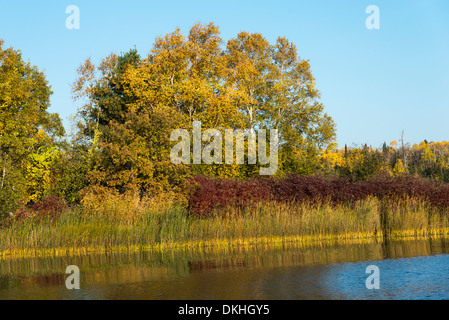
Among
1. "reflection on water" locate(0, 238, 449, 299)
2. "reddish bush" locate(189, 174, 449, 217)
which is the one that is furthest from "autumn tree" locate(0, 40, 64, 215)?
"reddish bush" locate(189, 174, 449, 217)

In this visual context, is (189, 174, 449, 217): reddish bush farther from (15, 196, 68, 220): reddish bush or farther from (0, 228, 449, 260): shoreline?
(15, 196, 68, 220): reddish bush

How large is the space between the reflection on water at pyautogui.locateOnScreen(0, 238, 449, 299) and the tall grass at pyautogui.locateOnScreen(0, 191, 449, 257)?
1121mm

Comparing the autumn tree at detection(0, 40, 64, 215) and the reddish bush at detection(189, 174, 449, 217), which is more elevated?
the autumn tree at detection(0, 40, 64, 215)

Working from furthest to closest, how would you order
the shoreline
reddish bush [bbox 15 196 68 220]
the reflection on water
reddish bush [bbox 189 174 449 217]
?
reddish bush [bbox 189 174 449 217] < reddish bush [bbox 15 196 68 220] < the shoreline < the reflection on water

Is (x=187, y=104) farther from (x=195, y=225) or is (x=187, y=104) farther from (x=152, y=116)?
(x=195, y=225)

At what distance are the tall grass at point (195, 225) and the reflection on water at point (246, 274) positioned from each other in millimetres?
1121

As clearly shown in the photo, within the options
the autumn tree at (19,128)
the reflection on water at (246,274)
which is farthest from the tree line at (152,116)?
the reflection on water at (246,274)

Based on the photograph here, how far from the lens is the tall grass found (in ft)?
59.4

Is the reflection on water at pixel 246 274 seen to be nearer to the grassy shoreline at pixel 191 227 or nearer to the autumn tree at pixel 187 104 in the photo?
the grassy shoreline at pixel 191 227

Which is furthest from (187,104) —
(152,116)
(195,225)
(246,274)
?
(246,274)

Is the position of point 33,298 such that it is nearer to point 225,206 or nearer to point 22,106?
point 225,206

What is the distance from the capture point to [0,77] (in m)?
28.2
